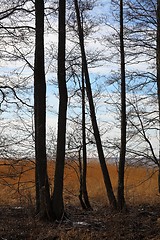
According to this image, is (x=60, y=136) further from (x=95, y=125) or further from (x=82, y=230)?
(x=95, y=125)

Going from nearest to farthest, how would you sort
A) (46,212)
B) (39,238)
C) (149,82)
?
1. (39,238)
2. (46,212)
3. (149,82)

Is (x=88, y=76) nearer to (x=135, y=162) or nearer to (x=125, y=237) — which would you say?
(x=135, y=162)

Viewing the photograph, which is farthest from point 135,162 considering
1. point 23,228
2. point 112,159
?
point 23,228

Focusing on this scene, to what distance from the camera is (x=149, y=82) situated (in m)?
17.9

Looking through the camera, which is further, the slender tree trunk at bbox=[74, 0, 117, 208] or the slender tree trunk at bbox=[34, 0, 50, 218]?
the slender tree trunk at bbox=[74, 0, 117, 208]

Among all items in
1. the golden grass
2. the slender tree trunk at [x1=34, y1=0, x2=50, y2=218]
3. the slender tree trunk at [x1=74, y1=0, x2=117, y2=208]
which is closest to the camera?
the slender tree trunk at [x1=34, y1=0, x2=50, y2=218]

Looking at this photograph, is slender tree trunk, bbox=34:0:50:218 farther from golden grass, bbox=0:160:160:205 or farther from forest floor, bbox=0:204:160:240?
golden grass, bbox=0:160:160:205

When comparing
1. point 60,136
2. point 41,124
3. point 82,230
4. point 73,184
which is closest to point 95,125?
point 60,136

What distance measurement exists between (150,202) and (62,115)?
8783 millimetres

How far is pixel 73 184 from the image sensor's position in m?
22.7

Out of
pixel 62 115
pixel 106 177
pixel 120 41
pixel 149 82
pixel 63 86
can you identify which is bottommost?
pixel 106 177

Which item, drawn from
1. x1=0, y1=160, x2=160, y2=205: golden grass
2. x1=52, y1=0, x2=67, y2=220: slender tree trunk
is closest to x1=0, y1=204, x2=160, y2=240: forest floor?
x1=52, y1=0, x2=67, y2=220: slender tree trunk

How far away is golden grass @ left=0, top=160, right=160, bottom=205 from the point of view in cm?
1573

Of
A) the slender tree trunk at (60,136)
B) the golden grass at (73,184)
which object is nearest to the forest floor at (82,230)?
the slender tree trunk at (60,136)
